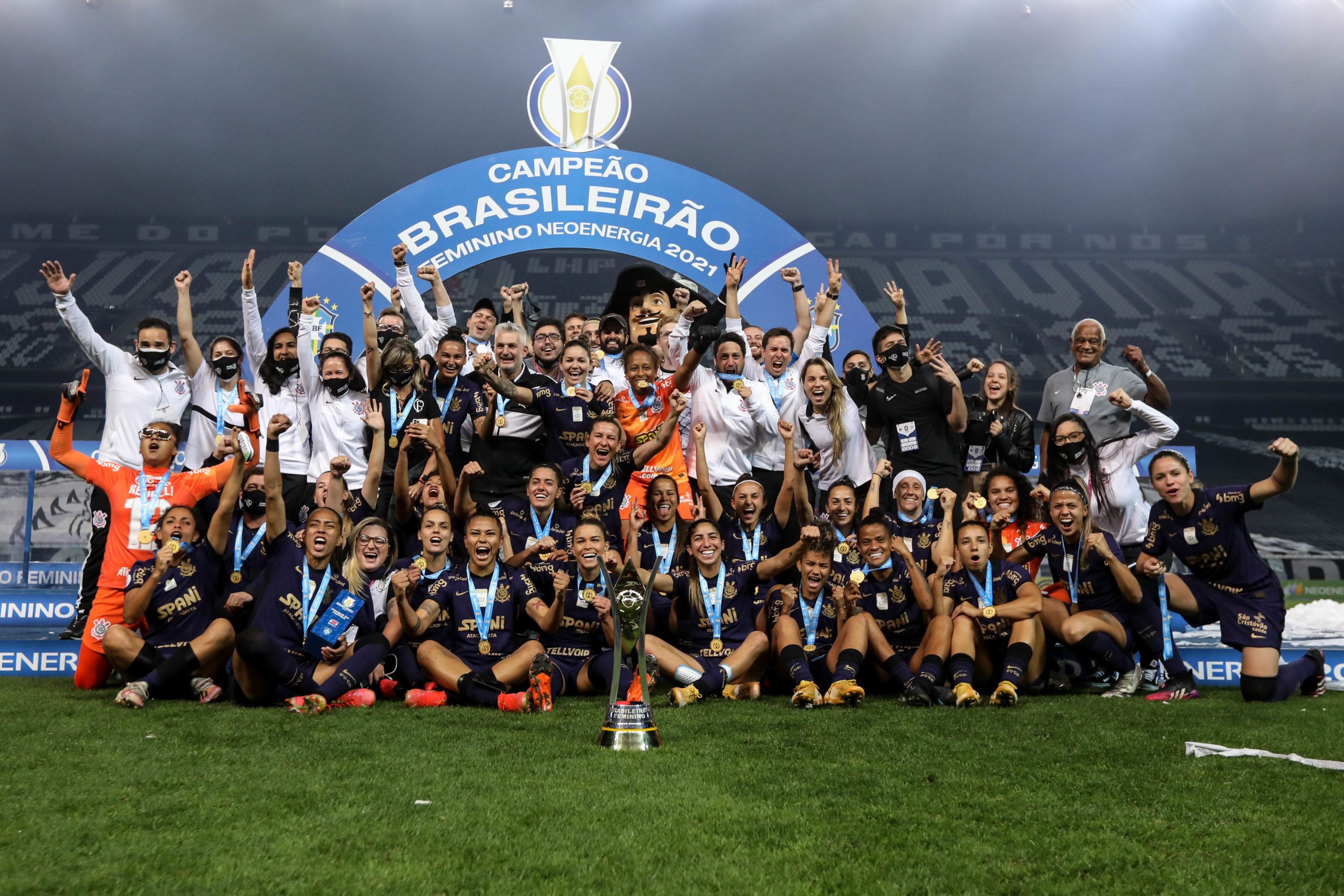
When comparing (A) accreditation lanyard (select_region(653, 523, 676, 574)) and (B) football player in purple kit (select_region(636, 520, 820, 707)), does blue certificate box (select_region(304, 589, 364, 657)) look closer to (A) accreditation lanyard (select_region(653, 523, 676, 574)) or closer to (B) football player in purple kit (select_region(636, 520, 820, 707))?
(B) football player in purple kit (select_region(636, 520, 820, 707))

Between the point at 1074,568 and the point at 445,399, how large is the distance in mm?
3717

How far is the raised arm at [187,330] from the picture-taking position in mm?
5863

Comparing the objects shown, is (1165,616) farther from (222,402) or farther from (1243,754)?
(222,402)

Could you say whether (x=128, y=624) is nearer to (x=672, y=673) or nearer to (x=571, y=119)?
(x=672, y=673)

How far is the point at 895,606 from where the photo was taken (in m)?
4.95

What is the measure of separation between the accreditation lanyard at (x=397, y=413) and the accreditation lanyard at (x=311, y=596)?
1.27 metres

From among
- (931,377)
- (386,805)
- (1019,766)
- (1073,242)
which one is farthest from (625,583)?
(1073,242)

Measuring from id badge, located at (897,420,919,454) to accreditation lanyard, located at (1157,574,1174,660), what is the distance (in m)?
1.47

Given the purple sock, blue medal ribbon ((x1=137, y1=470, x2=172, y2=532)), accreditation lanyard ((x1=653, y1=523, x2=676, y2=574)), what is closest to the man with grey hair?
the purple sock

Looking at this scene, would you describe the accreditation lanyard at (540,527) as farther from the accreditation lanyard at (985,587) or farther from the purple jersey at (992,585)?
the accreditation lanyard at (985,587)

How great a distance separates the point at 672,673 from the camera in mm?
4730

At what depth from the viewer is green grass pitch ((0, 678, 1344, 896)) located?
2139 millimetres

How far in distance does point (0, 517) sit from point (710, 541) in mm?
10066

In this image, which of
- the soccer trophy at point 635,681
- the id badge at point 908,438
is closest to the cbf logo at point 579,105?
the id badge at point 908,438
